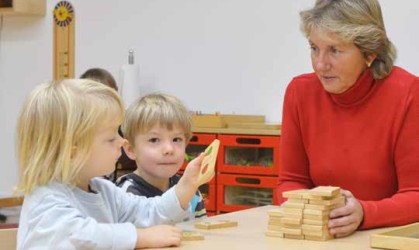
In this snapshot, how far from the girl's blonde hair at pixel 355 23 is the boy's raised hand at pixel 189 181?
559 mm

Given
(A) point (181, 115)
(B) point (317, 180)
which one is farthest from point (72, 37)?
(B) point (317, 180)

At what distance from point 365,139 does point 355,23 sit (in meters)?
0.33

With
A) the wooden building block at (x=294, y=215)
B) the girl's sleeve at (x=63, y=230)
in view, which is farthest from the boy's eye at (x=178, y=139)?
the girl's sleeve at (x=63, y=230)

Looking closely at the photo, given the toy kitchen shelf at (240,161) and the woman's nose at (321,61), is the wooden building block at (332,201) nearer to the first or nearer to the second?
the woman's nose at (321,61)

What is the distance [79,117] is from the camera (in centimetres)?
166

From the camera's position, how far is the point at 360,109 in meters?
2.17

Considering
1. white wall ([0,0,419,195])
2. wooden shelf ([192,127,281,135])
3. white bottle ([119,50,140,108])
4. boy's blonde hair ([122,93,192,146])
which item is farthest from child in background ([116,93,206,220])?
white bottle ([119,50,140,108])

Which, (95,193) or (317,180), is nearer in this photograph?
(95,193)

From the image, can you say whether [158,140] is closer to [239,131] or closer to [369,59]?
[369,59]

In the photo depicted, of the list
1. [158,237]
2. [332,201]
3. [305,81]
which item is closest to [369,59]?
[305,81]

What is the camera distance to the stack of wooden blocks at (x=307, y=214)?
1812 millimetres

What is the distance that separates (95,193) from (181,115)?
0.74 meters

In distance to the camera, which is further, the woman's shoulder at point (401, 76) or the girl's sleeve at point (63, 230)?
the woman's shoulder at point (401, 76)

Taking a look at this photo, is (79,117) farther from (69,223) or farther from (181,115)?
(181,115)
